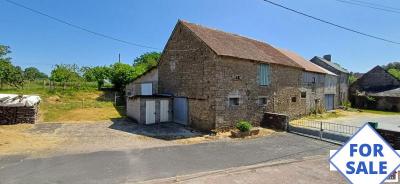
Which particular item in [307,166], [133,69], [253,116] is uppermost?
[133,69]

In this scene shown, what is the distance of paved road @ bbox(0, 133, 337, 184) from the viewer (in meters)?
9.16

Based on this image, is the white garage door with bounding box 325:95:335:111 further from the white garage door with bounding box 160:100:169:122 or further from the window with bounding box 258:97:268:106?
the white garage door with bounding box 160:100:169:122

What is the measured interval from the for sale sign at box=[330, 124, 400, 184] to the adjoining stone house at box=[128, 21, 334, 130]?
12883 millimetres

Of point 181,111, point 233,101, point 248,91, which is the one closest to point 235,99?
point 233,101

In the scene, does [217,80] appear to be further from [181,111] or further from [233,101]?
[181,111]

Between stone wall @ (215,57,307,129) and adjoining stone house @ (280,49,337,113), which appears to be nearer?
stone wall @ (215,57,307,129)

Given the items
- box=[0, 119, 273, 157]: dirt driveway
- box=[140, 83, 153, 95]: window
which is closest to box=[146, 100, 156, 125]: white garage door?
box=[0, 119, 273, 157]: dirt driveway

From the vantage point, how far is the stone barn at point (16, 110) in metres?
17.0

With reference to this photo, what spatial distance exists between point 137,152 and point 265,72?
11547 millimetres

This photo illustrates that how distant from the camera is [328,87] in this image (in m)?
32.0

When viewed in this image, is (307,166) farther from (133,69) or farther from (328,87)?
(133,69)

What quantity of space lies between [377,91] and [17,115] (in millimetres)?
41687

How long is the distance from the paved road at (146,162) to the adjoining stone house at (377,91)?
1096 inches

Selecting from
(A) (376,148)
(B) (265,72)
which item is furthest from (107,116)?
(A) (376,148)
